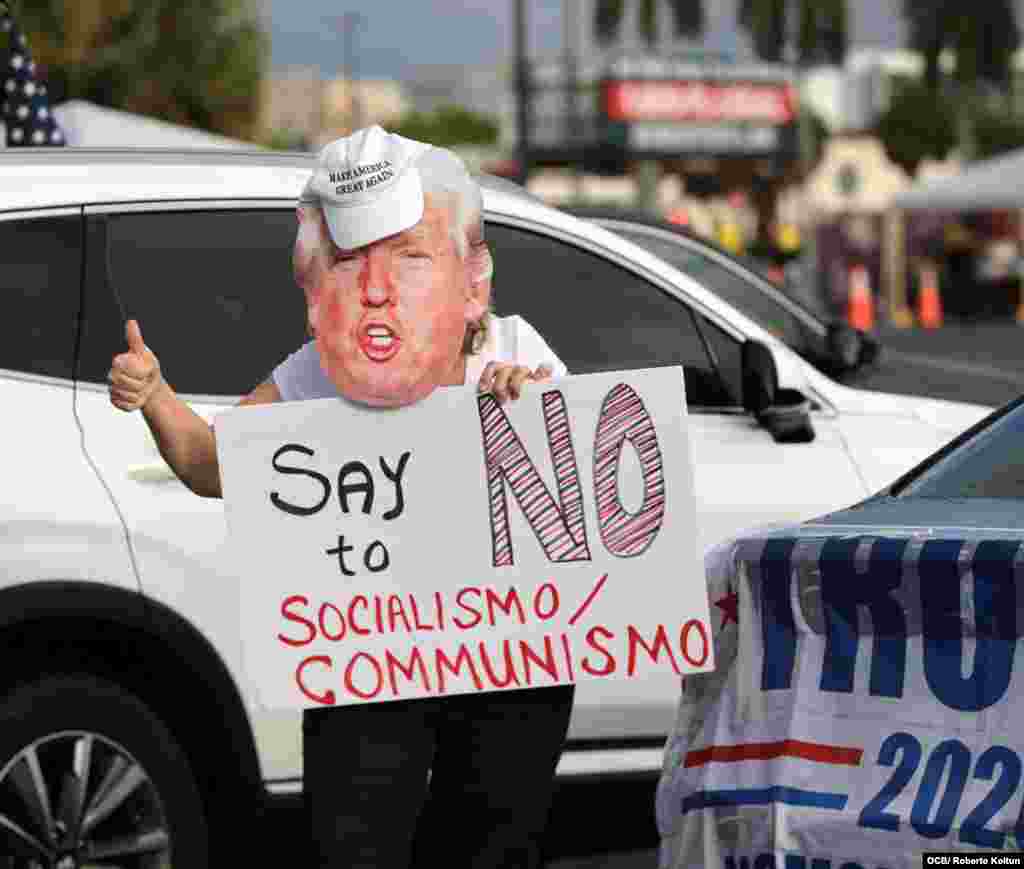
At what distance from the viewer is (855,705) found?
4059 mm

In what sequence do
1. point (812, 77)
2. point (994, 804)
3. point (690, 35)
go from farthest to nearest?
1. point (812, 77)
2. point (690, 35)
3. point (994, 804)

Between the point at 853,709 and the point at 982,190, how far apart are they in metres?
36.1

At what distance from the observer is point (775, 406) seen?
6.06 meters

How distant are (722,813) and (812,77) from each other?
5399 inches

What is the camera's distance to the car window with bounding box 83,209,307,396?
5688 millimetres

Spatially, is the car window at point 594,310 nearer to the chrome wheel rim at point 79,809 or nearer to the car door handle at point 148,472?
the car door handle at point 148,472

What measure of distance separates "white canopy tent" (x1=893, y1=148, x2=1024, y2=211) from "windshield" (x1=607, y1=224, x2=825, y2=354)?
103 feet

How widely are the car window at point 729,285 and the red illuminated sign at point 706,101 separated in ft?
201

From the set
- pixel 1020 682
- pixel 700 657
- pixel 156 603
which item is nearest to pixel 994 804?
pixel 1020 682

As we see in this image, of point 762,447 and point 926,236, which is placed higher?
point 762,447

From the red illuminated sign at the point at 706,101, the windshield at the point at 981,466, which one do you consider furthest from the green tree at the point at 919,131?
the windshield at the point at 981,466

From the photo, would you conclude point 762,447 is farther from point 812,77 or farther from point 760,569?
point 812,77

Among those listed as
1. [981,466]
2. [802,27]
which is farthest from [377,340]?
[802,27]

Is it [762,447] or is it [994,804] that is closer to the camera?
[994,804]
